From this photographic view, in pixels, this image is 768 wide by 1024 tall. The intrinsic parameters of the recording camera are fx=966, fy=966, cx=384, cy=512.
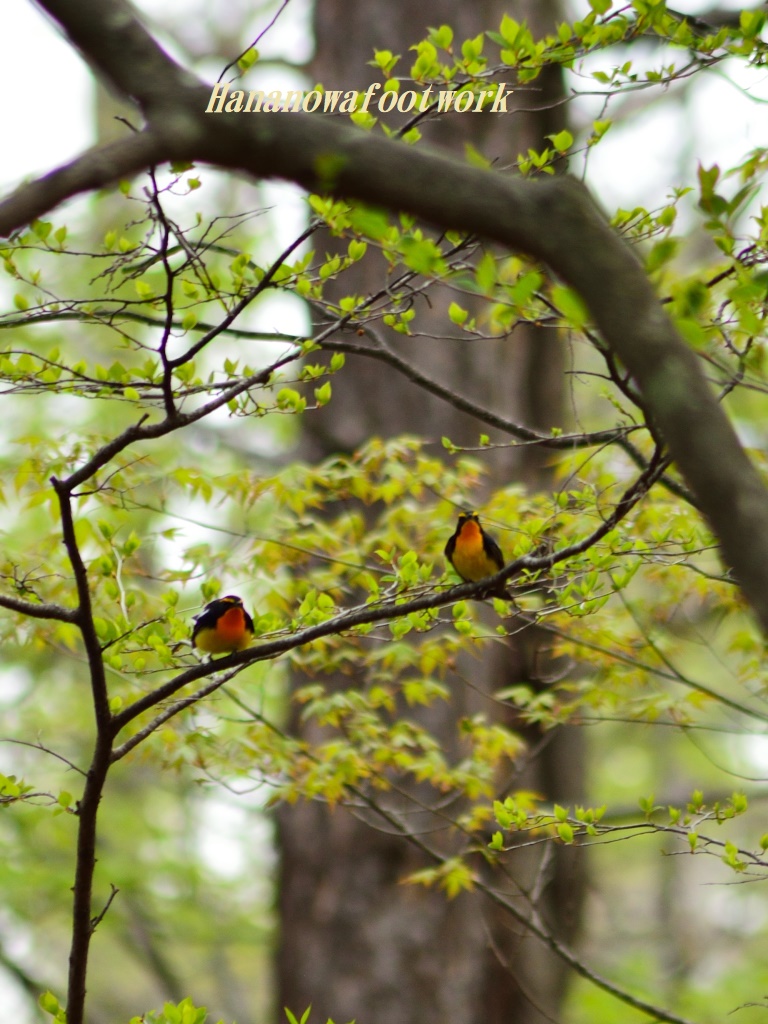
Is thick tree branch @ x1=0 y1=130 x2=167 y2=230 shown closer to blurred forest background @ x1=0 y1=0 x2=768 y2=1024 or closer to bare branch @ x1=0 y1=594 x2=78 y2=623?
blurred forest background @ x1=0 y1=0 x2=768 y2=1024

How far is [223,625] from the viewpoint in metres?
3.53

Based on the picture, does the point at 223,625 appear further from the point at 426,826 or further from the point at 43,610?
the point at 426,826

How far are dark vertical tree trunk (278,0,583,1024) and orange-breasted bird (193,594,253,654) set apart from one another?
179cm

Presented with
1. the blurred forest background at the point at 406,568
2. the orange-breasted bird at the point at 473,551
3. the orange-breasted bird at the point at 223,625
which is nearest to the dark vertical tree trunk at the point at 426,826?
the blurred forest background at the point at 406,568

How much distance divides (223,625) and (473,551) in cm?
102

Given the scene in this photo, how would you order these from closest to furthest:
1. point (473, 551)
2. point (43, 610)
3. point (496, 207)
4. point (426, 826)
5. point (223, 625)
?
point (496, 207), point (43, 610), point (223, 625), point (473, 551), point (426, 826)

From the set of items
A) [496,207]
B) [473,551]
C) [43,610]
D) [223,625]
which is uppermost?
[473,551]

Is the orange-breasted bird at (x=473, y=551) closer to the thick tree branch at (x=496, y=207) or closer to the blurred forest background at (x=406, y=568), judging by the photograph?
the blurred forest background at (x=406, y=568)

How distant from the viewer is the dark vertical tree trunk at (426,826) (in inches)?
215

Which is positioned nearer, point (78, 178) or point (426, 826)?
point (78, 178)

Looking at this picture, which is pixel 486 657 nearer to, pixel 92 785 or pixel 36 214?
pixel 92 785

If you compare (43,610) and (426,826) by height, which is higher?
(426,826)

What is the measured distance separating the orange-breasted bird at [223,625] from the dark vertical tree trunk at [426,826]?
1.79 metres

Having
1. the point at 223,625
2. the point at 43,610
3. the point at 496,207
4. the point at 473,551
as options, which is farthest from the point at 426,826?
the point at 496,207
